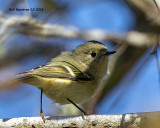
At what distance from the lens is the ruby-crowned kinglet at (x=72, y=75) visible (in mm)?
2609

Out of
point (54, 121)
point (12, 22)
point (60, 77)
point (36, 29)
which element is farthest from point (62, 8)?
A: point (54, 121)

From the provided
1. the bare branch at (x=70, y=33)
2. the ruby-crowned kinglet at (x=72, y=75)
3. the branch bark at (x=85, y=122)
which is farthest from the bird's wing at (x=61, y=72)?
the bare branch at (x=70, y=33)

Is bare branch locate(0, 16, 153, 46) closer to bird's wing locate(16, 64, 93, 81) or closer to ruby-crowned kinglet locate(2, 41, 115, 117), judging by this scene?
ruby-crowned kinglet locate(2, 41, 115, 117)

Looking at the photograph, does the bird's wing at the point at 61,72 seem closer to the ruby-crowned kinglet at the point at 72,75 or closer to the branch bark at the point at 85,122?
the ruby-crowned kinglet at the point at 72,75

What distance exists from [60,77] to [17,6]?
1501 mm

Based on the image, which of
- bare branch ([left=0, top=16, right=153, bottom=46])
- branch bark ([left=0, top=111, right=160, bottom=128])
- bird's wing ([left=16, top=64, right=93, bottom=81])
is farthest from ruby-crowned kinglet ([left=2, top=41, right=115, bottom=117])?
bare branch ([left=0, top=16, right=153, bottom=46])

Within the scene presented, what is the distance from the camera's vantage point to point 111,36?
13.3ft

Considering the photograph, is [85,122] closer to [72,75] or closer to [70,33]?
[72,75]

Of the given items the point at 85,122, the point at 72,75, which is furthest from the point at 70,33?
the point at 85,122

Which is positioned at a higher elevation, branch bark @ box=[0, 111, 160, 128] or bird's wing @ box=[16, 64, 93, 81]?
bird's wing @ box=[16, 64, 93, 81]

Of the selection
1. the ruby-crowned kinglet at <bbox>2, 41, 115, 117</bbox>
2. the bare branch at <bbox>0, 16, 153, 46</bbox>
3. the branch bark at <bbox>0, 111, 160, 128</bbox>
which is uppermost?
the bare branch at <bbox>0, 16, 153, 46</bbox>

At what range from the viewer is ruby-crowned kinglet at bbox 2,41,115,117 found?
2609 mm

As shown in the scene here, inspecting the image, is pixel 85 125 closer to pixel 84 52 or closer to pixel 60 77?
pixel 60 77

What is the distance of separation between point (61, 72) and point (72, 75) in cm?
12
